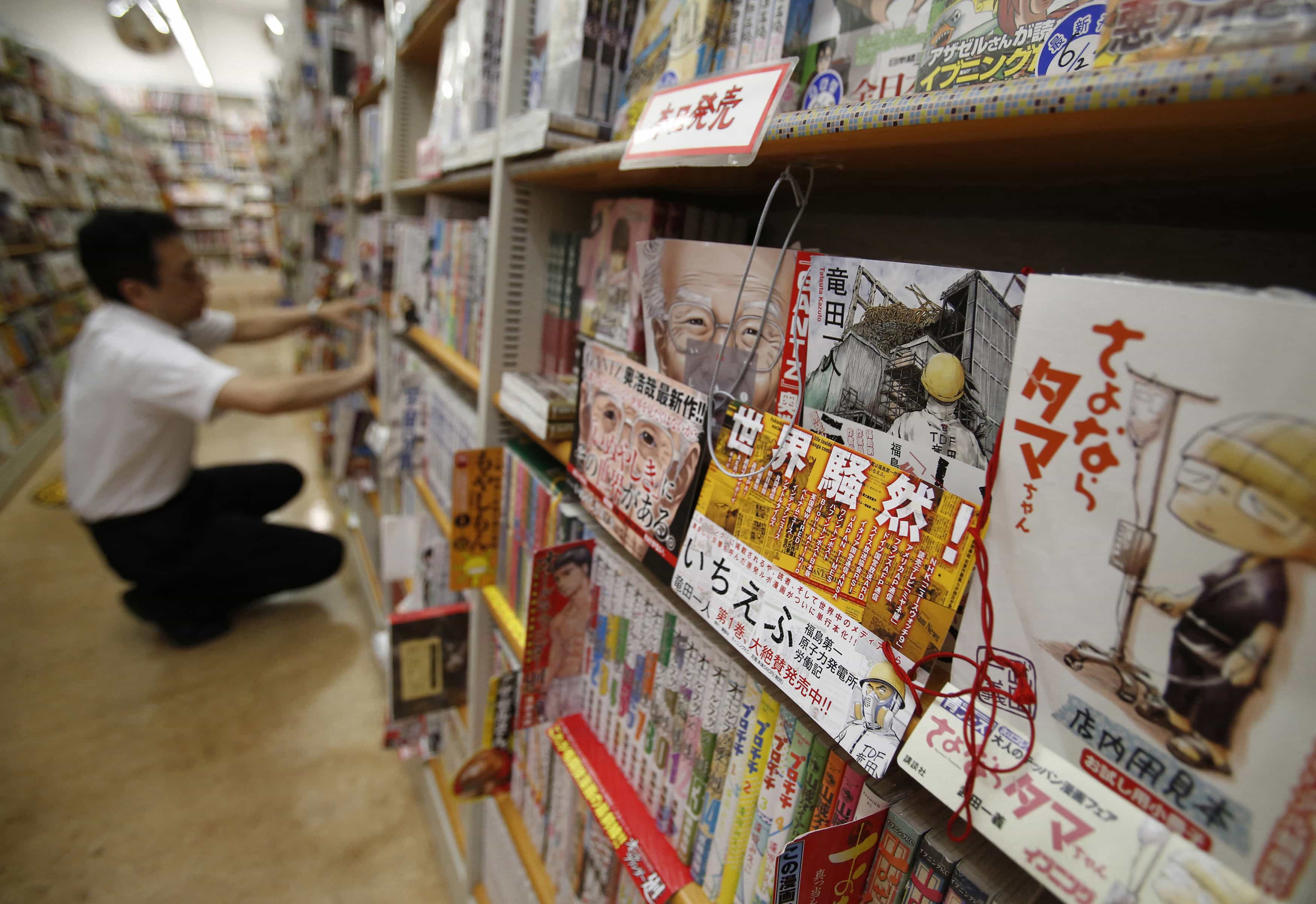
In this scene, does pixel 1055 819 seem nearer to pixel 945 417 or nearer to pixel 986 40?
pixel 945 417

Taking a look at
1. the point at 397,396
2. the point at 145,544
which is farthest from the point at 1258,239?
the point at 145,544

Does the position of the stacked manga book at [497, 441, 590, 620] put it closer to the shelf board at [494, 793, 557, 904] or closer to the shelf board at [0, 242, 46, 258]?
the shelf board at [494, 793, 557, 904]

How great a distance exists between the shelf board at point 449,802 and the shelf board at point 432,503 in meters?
0.65

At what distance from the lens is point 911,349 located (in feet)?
1.70

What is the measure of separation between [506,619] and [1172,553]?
1116mm

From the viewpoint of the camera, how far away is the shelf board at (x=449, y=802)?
1.62 m

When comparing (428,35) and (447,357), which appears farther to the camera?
(428,35)

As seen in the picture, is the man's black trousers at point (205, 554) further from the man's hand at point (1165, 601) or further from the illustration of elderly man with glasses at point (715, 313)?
the man's hand at point (1165, 601)

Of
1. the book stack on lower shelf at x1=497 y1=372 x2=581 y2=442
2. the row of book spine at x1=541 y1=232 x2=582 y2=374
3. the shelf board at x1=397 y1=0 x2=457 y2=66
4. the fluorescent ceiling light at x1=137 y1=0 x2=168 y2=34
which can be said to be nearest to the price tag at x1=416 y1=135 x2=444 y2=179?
the shelf board at x1=397 y1=0 x2=457 y2=66

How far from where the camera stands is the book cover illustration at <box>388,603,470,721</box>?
139cm

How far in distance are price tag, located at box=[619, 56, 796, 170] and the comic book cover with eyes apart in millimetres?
235

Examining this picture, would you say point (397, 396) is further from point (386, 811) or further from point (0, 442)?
point (0, 442)

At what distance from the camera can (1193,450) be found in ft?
1.08

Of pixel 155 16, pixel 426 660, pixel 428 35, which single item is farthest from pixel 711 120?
pixel 155 16
